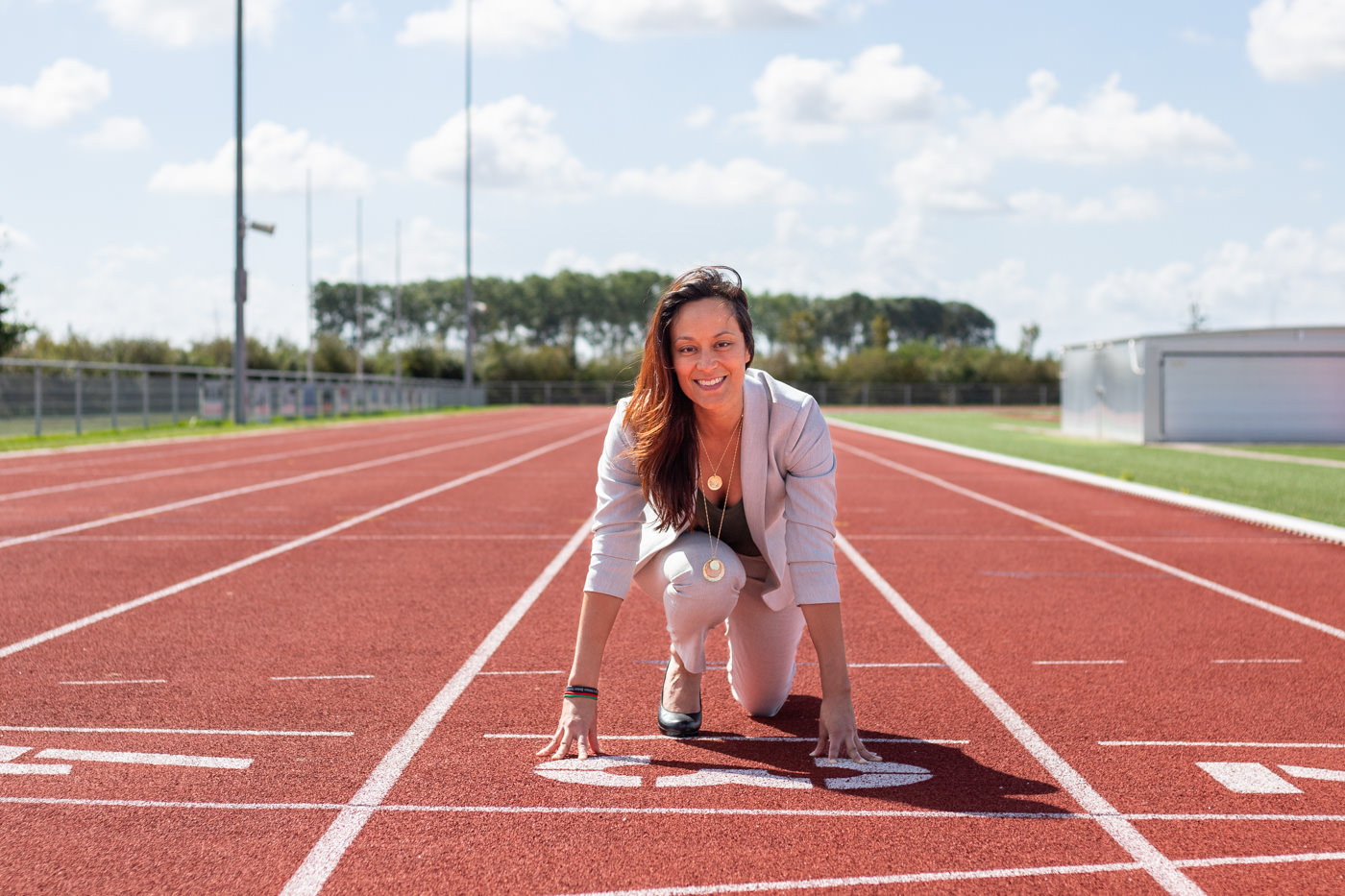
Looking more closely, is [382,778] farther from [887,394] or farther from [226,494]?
[887,394]

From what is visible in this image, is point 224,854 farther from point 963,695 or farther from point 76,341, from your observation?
point 76,341

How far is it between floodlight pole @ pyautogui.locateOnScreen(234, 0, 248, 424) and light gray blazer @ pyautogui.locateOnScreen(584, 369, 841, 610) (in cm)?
3139

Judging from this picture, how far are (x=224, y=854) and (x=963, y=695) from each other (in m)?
3.22

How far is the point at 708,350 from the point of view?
419 centimetres

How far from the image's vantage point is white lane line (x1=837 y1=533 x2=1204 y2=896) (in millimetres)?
3375

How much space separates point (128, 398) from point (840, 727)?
102 ft

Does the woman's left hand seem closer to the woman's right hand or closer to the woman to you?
the woman

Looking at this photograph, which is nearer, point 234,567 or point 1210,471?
point 234,567

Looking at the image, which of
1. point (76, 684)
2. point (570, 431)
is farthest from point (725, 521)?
point (570, 431)

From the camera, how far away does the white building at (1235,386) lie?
89.7 feet

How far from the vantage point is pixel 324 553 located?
9.68 meters

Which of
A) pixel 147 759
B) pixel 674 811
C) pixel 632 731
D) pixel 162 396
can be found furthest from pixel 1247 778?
pixel 162 396

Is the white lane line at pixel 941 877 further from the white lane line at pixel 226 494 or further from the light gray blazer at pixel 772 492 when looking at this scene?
the white lane line at pixel 226 494

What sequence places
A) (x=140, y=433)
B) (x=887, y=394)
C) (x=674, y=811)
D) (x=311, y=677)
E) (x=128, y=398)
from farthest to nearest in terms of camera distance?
(x=887, y=394) → (x=128, y=398) → (x=140, y=433) → (x=311, y=677) → (x=674, y=811)
